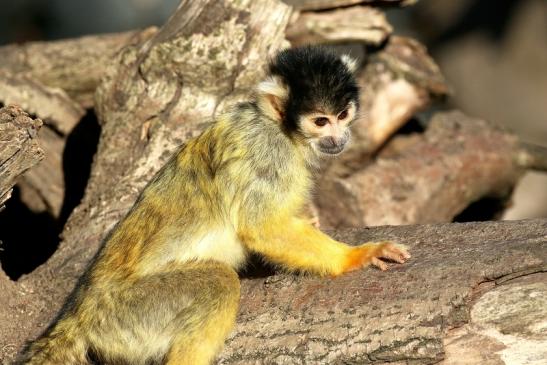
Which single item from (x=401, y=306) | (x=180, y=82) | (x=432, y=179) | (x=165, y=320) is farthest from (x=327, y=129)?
(x=432, y=179)

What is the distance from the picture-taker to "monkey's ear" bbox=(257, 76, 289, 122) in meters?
4.99

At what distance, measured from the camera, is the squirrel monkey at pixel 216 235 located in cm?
442

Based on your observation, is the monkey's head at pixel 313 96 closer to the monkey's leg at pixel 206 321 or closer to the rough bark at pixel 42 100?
the monkey's leg at pixel 206 321

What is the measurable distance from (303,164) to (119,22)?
1075 cm

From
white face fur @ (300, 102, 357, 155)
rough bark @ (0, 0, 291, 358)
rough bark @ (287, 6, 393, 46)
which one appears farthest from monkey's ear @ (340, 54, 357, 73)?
rough bark @ (287, 6, 393, 46)

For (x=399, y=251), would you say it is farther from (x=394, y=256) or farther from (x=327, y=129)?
(x=327, y=129)

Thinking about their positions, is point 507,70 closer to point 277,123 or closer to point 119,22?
point 119,22

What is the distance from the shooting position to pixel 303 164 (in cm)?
503

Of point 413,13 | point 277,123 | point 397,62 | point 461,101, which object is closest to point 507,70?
point 461,101

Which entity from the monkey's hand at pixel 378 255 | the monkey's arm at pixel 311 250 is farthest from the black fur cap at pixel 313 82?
the monkey's hand at pixel 378 255

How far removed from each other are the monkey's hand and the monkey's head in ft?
2.26

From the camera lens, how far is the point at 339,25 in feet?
25.1

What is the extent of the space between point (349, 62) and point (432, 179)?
3077mm

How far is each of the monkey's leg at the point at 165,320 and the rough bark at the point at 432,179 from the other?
133 inches
